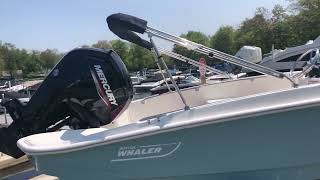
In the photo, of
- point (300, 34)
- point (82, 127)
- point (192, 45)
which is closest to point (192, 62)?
point (192, 45)

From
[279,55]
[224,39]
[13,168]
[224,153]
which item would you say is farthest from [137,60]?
[224,153]

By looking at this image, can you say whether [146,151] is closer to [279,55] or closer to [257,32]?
[279,55]

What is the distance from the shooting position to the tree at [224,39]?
5131cm

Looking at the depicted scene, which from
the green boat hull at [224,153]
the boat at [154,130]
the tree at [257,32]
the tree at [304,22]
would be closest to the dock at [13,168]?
the boat at [154,130]

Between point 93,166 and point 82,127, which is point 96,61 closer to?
point 82,127

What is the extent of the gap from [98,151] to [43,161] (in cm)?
50

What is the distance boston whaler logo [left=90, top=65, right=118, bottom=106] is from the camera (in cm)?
386

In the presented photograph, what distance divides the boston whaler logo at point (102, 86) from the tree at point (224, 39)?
154 feet

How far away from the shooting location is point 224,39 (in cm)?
5234

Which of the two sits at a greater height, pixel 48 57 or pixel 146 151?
pixel 146 151

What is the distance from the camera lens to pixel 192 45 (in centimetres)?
371

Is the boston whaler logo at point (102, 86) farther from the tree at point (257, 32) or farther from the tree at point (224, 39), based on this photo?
the tree at point (224, 39)

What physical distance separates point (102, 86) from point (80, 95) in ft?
0.72

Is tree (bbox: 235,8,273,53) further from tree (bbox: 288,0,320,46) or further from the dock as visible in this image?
the dock
